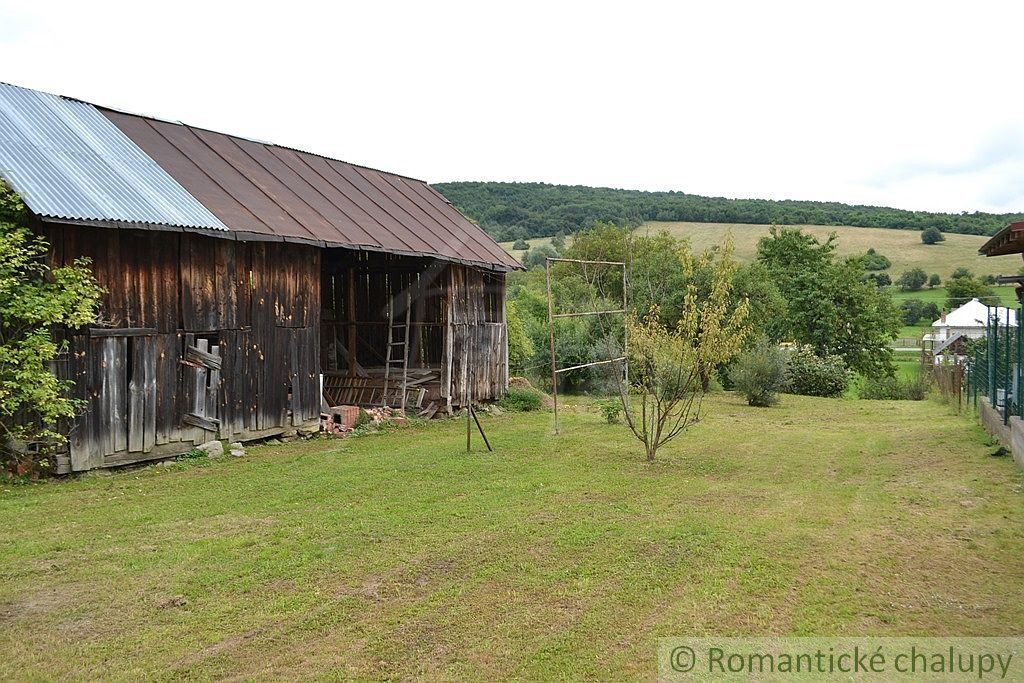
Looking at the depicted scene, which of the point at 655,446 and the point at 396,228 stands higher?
the point at 396,228

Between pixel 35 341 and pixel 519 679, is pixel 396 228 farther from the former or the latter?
pixel 519 679

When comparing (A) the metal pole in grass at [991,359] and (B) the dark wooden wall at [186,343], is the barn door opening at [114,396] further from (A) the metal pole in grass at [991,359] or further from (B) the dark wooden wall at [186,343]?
(A) the metal pole in grass at [991,359]

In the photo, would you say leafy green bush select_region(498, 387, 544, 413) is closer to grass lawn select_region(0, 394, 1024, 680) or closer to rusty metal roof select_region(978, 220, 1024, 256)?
grass lawn select_region(0, 394, 1024, 680)

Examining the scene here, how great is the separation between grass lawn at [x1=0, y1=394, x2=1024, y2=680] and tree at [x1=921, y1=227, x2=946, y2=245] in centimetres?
6155

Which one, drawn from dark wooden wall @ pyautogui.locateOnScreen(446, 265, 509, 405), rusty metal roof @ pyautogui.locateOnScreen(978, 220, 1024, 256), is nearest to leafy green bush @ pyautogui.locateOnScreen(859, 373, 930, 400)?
dark wooden wall @ pyautogui.locateOnScreen(446, 265, 509, 405)

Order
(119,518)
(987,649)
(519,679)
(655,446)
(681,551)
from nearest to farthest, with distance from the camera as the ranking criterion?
(519,679) < (987,649) < (681,551) < (119,518) < (655,446)

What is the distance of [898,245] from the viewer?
66.1 m

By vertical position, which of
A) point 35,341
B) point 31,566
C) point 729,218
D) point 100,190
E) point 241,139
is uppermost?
point 729,218

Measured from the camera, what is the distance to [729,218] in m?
62.6

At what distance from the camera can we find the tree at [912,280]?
6150 cm

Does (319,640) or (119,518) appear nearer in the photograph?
(319,640)

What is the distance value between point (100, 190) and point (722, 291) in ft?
29.1

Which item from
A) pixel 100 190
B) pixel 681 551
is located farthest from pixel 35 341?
pixel 681 551

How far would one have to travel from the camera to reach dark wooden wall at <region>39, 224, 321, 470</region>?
1121 centimetres
